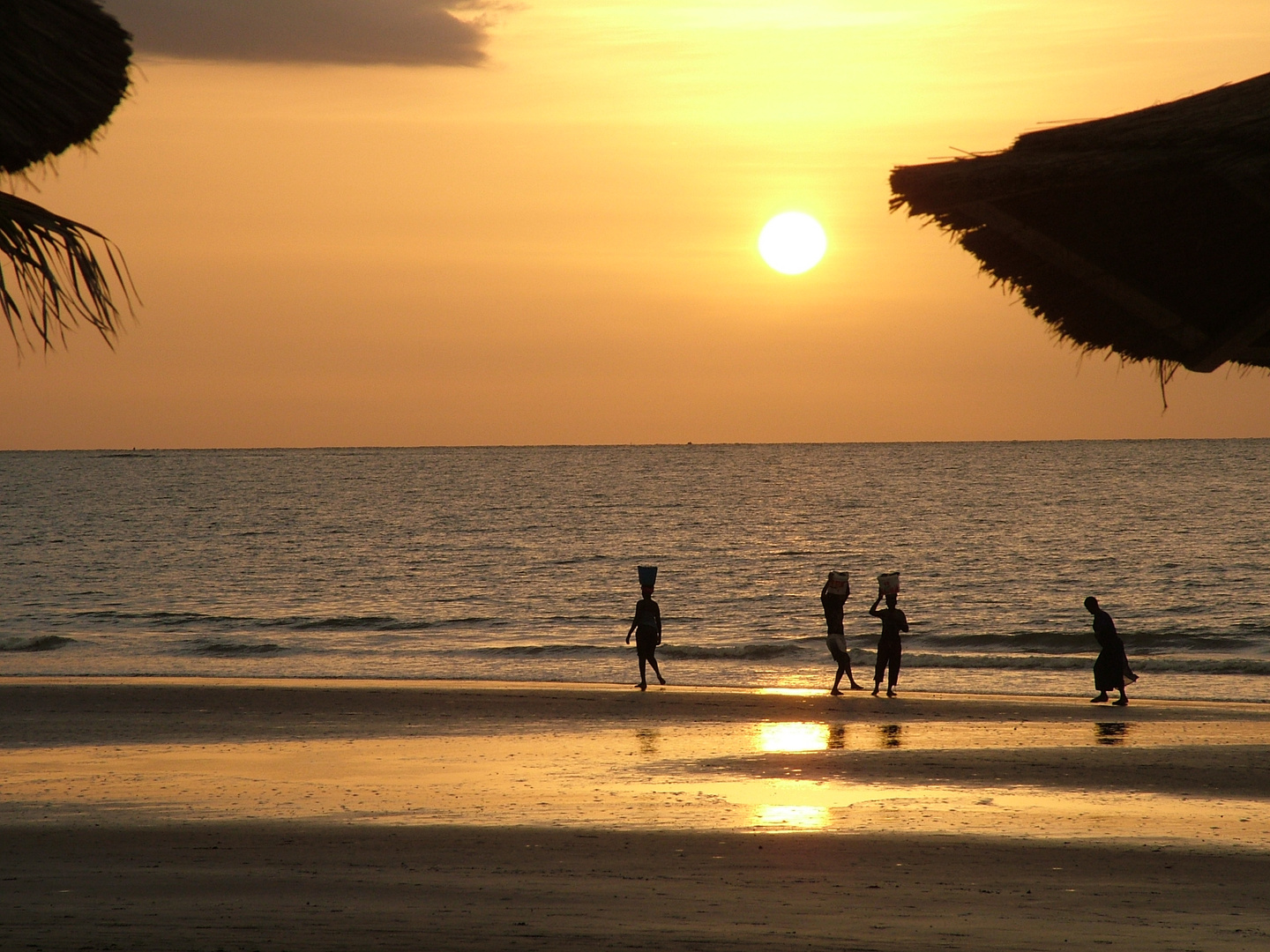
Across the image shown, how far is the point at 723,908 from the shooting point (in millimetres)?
8578

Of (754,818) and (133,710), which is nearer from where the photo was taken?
(754,818)

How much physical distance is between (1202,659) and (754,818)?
2133 centimetres

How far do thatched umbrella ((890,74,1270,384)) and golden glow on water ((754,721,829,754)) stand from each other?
1005 cm

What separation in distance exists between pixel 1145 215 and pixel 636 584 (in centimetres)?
4578

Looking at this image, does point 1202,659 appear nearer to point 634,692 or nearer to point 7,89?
point 634,692

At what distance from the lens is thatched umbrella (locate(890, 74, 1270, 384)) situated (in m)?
5.21

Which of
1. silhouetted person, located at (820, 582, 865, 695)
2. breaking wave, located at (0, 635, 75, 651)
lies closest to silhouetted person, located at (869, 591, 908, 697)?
silhouetted person, located at (820, 582, 865, 695)

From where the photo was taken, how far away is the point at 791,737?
1669 centimetres

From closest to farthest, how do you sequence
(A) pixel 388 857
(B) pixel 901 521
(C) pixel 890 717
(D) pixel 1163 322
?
(D) pixel 1163 322, (A) pixel 388 857, (C) pixel 890 717, (B) pixel 901 521

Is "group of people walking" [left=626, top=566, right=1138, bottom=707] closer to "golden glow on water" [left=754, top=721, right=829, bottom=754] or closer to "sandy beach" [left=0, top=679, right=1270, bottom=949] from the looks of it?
"sandy beach" [left=0, top=679, right=1270, bottom=949]

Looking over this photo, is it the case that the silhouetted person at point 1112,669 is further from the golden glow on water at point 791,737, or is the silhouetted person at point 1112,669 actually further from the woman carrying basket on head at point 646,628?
the woman carrying basket on head at point 646,628

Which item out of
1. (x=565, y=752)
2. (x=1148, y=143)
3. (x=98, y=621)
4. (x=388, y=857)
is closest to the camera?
(x=1148, y=143)

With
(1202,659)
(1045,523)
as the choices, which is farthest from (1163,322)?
(1045,523)

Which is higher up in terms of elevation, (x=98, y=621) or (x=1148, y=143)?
(x=1148, y=143)
